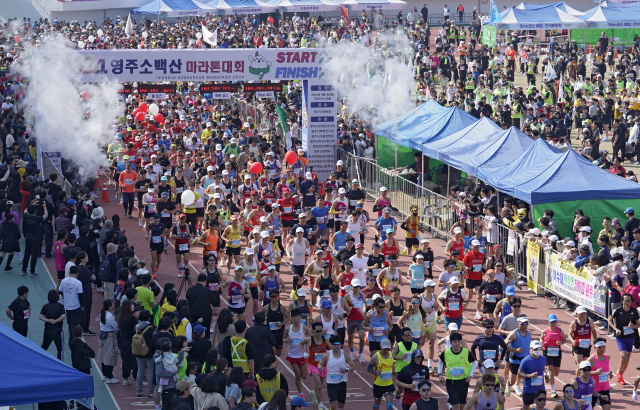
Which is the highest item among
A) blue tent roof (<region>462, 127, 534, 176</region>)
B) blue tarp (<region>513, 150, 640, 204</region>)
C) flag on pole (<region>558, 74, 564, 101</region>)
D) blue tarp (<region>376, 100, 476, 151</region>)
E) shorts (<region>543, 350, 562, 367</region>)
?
flag on pole (<region>558, 74, 564, 101</region>)

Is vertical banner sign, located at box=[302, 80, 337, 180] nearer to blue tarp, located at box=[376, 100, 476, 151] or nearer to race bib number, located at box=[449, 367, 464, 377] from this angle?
blue tarp, located at box=[376, 100, 476, 151]

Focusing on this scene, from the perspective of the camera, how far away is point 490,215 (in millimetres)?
19844

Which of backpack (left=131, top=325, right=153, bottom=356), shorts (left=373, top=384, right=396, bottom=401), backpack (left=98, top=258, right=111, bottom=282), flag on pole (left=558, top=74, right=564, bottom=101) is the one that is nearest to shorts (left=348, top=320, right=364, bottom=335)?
shorts (left=373, top=384, right=396, bottom=401)

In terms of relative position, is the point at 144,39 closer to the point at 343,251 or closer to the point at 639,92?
the point at 639,92

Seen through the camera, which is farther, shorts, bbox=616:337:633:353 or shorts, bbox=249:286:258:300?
shorts, bbox=249:286:258:300

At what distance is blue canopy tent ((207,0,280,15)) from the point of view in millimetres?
53406

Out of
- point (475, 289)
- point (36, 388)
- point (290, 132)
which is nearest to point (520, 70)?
point (290, 132)

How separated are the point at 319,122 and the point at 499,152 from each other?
264 inches

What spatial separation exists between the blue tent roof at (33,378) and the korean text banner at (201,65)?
15.5 meters

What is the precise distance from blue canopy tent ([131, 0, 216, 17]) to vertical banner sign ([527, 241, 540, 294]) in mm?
37795

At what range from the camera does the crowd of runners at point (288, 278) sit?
12352 mm

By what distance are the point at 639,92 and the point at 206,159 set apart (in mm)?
15672

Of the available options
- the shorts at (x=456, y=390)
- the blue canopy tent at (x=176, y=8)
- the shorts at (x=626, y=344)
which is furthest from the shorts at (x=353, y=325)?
the blue canopy tent at (x=176, y=8)

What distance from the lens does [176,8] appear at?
5309cm
